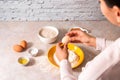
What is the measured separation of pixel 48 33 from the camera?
Result: 1250 millimetres

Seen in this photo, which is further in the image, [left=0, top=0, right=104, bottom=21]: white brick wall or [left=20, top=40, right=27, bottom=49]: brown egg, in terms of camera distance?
[left=0, top=0, right=104, bottom=21]: white brick wall

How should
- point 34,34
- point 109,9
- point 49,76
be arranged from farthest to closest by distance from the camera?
point 34,34
point 49,76
point 109,9

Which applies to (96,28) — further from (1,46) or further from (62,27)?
(1,46)

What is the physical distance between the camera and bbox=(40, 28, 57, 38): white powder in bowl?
1241 millimetres

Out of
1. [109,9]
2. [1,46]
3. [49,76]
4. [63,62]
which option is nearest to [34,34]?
[1,46]

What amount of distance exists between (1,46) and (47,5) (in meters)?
0.36

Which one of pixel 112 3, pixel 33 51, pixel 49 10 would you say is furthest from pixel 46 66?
pixel 112 3

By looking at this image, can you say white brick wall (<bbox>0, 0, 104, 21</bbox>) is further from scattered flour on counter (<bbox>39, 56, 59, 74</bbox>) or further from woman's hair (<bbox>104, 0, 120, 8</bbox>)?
woman's hair (<bbox>104, 0, 120, 8</bbox>)

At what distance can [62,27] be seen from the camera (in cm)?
135

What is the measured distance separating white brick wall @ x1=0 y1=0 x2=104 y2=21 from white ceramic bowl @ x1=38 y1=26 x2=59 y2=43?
144 millimetres

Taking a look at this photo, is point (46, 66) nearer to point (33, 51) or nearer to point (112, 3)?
point (33, 51)

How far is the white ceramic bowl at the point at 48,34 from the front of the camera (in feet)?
3.97

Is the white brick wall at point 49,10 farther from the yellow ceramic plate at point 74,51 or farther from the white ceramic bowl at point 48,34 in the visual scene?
the yellow ceramic plate at point 74,51

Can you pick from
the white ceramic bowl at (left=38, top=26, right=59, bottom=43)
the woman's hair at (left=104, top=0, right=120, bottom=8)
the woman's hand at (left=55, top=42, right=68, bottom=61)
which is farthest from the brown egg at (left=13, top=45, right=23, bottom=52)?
the woman's hair at (left=104, top=0, right=120, bottom=8)
